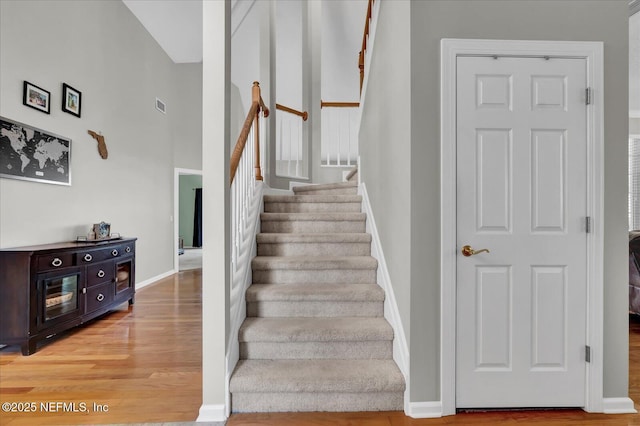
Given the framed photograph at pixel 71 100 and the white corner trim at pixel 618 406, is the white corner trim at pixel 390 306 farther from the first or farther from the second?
the framed photograph at pixel 71 100

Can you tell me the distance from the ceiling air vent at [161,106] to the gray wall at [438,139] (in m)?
5.03

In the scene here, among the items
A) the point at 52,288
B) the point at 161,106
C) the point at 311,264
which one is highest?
the point at 161,106

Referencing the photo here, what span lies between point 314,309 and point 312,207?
139 cm

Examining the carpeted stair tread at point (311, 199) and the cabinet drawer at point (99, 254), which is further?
the carpeted stair tread at point (311, 199)

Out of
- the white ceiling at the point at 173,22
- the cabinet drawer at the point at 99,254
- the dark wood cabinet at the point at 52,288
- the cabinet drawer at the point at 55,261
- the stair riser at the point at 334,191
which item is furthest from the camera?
the white ceiling at the point at 173,22

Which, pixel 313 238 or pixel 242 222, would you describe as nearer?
pixel 242 222

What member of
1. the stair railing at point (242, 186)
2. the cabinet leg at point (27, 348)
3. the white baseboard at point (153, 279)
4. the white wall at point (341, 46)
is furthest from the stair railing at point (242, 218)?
the white wall at point (341, 46)

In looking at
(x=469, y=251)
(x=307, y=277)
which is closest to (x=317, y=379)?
(x=307, y=277)

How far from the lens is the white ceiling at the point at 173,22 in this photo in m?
4.71

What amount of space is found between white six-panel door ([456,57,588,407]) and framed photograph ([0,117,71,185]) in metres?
3.66

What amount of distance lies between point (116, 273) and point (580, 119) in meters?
4.38

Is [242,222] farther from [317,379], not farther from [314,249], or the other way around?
[317,379]

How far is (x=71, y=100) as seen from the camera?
12.0 feet

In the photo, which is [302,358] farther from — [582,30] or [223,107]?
[582,30]
